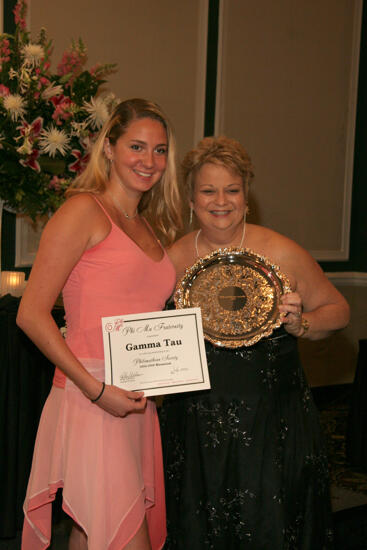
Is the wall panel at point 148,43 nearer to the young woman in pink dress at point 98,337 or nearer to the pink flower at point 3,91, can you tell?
the pink flower at point 3,91

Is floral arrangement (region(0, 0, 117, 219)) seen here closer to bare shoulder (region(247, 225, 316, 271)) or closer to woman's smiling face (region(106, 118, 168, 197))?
woman's smiling face (region(106, 118, 168, 197))

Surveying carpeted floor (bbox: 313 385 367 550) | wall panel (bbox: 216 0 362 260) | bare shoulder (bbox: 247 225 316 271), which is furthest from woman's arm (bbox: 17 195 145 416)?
wall panel (bbox: 216 0 362 260)

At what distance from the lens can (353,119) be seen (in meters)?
6.87

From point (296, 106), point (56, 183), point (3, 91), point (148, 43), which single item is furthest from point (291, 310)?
point (296, 106)

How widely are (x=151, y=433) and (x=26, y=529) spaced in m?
0.54

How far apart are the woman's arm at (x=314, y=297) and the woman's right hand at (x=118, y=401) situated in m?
0.70

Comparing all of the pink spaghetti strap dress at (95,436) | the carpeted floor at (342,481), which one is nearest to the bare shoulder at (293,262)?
the pink spaghetti strap dress at (95,436)

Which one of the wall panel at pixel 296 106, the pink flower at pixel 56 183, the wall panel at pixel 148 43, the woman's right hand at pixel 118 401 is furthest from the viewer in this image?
the wall panel at pixel 296 106

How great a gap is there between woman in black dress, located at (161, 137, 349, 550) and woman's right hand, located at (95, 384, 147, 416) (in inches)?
16.0

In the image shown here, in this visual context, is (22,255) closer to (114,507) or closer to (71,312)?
(71,312)

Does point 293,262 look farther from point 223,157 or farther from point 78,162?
point 78,162

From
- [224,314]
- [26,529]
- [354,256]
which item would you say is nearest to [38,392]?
[26,529]

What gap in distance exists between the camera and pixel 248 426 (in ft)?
7.57

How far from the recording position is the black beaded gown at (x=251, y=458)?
2.30 metres
